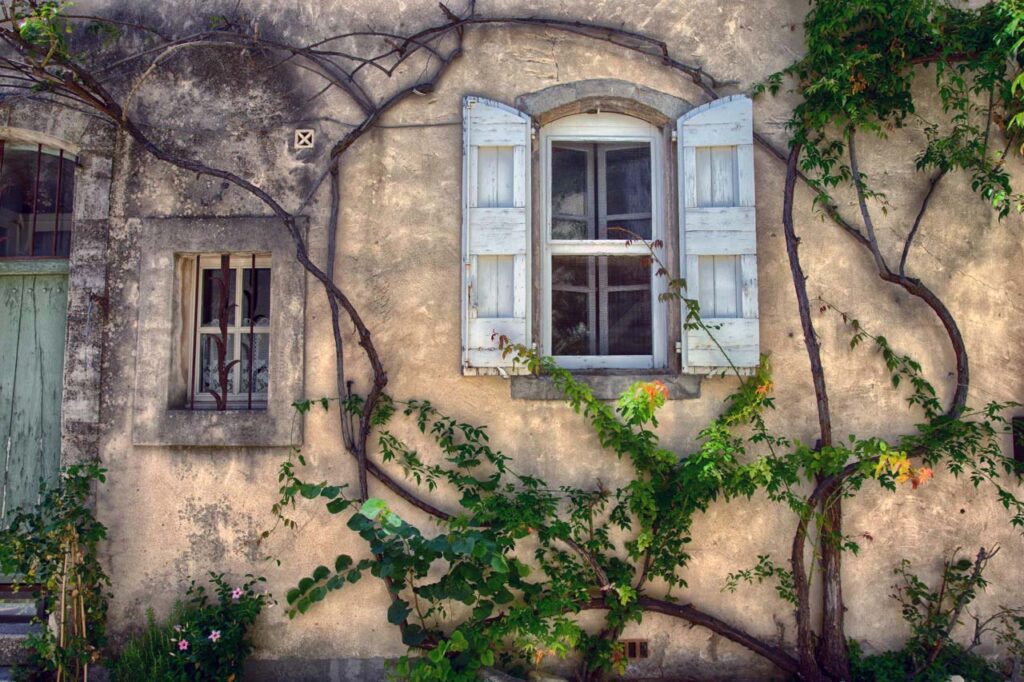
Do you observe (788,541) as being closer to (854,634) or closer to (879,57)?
(854,634)

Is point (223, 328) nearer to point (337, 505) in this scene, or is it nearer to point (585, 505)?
point (337, 505)

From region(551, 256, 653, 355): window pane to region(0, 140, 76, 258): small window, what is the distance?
120 inches

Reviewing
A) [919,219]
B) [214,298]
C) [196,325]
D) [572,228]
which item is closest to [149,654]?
[196,325]

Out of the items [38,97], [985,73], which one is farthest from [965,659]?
[38,97]

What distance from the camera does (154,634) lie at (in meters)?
4.36

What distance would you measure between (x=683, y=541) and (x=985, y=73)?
313 centimetres

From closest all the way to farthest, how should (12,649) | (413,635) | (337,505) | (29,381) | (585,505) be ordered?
1. (337,505)
2. (413,635)
3. (585,505)
4. (12,649)
5. (29,381)

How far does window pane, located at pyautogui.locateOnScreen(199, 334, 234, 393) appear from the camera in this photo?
4867 millimetres

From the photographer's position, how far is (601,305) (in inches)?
191

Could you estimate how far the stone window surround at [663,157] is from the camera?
179 inches

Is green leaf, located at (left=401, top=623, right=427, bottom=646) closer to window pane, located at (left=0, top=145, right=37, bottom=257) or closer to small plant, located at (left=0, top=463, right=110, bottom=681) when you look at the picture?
small plant, located at (left=0, top=463, right=110, bottom=681)

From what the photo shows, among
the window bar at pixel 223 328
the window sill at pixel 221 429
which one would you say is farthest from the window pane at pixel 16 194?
the window sill at pixel 221 429

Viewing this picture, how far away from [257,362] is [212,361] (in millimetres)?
279

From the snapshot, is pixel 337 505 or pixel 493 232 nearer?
pixel 337 505
